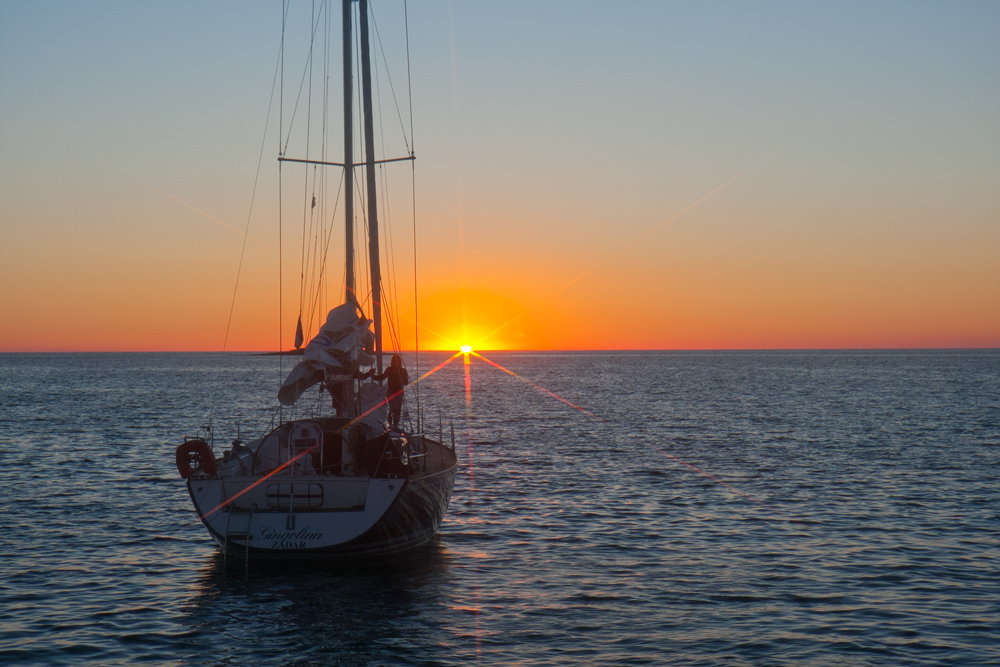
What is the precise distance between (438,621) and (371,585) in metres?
2.70

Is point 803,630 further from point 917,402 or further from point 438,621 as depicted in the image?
point 917,402

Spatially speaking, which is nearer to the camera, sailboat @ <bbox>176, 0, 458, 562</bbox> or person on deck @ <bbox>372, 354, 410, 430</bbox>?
sailboat @ <bbox>176, 0, 458, 562</bbox>

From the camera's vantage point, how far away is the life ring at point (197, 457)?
64.3 ft

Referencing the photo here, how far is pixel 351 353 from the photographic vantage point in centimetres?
2159

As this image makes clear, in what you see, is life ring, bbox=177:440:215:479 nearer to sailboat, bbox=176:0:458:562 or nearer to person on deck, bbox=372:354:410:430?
sailboat, bbox=176:0:458:562

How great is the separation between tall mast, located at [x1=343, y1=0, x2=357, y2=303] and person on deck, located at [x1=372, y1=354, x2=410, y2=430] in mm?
2045

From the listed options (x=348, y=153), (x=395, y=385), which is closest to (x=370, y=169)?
(x=348, y=153)

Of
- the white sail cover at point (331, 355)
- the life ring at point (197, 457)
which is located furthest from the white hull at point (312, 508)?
the white sail cover at point (331, 355)

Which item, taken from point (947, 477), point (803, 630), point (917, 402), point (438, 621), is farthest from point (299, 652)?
point (917, 402)

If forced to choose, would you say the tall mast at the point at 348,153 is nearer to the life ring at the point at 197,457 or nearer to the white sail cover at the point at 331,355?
the white sail cover at the point at 331,355

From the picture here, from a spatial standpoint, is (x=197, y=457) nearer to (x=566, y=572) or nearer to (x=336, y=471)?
(x=336, y=471)

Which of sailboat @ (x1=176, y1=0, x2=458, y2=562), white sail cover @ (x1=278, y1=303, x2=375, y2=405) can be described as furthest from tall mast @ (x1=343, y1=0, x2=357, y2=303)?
white sail cover @ (x1=278, y1=303, x2=375, y2=405)

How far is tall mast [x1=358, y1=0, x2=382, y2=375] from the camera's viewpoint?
25.3m

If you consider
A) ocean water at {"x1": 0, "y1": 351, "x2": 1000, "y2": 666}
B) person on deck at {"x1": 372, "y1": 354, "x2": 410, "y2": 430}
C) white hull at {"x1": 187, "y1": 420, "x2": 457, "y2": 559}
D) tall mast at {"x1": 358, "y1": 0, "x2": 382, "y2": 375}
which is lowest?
ocean water at {"x1": 0, "y1": 351, "x2": 1000, "y2": 666}
